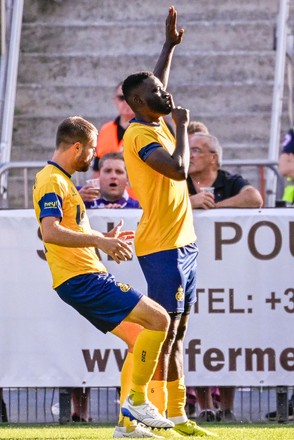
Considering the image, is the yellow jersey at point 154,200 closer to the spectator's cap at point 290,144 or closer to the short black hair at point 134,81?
the short black hair at point 134,81

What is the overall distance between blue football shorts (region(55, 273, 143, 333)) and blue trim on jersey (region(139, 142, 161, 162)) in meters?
0.81

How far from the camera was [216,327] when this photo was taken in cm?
1211

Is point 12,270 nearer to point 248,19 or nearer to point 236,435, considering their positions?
point 236,435

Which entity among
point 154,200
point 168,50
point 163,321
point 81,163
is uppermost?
point 168,50

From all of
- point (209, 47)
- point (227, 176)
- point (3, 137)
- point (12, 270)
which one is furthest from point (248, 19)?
point (12, 270)

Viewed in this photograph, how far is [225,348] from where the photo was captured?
12.1 metres

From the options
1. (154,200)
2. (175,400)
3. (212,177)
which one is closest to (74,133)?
(154,200)

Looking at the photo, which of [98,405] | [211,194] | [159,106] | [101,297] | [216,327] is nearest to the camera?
[101,297]

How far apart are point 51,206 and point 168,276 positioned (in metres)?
0.87

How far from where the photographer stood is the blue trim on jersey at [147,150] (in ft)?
33.1

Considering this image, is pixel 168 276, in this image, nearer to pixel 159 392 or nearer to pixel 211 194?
pixel 159 392

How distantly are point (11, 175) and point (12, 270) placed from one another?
4765 millimetres

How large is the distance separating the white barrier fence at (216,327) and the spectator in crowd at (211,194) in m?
0.20

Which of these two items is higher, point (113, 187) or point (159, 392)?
point (113, 187)
